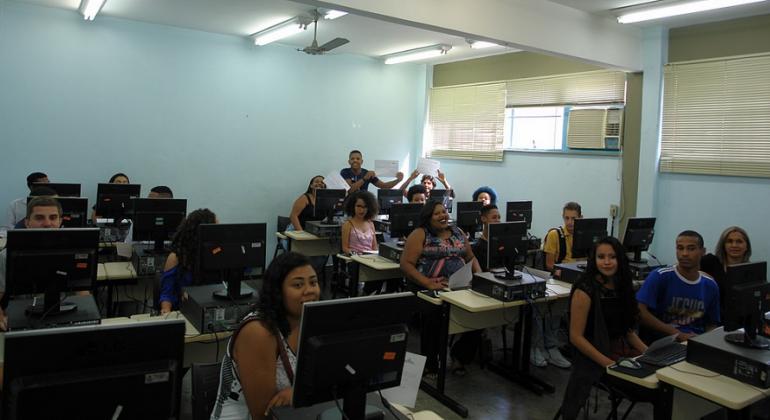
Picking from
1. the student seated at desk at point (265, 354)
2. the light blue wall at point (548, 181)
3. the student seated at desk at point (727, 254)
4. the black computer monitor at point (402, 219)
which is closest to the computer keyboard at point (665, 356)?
the student seated at desk at point (727, 254)

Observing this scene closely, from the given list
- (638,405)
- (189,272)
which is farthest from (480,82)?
(189,272)

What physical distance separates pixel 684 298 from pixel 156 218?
12.3ft

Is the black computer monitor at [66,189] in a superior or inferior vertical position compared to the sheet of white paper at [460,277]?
superior

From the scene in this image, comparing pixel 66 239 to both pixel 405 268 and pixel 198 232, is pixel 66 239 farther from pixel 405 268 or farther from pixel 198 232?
pixel 405 268

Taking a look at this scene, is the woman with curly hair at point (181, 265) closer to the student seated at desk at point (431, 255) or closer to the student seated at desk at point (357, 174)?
the student seated at desk at point (431, 255)

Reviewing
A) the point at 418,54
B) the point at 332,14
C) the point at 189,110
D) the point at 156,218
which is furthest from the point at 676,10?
the point at 189,110

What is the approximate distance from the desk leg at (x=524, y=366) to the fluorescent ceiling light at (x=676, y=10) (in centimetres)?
308

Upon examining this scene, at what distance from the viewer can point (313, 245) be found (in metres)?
6.16

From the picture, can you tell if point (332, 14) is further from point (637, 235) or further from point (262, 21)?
point (637, 235)

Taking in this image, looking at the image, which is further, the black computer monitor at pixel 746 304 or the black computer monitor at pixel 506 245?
the black computer monitor at pixel 506 245

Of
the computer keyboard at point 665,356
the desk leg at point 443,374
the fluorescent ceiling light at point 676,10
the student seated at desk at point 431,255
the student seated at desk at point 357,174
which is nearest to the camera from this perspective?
the computer keyboard at point 665,356

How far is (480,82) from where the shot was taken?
8.09 metres

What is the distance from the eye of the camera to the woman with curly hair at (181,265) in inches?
128

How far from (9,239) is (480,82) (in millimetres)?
6742
